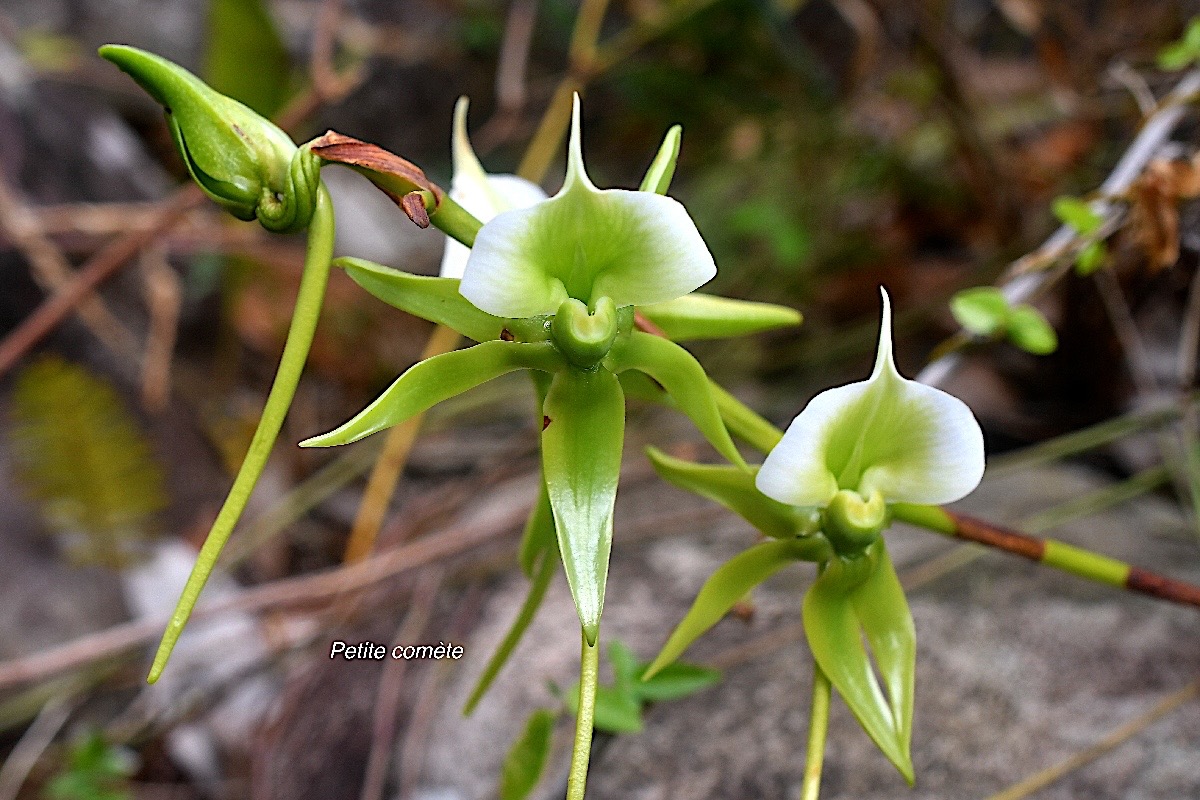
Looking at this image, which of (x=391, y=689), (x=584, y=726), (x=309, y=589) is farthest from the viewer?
(x=309, y=589)

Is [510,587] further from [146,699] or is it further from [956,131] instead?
[956,131]

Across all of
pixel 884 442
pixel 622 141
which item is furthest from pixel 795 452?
pixel 622 141

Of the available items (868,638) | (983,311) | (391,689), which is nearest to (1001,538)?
(868,638)

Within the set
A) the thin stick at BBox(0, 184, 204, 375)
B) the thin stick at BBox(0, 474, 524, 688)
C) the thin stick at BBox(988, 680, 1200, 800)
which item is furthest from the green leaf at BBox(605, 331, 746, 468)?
the thin stick at BBox(0, 184, 204, 375)

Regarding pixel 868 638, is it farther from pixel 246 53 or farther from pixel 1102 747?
pixel 246 53

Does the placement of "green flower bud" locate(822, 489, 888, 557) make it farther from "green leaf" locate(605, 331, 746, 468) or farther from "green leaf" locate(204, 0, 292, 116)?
"green leaf" locate(204, 0, 292, 116)

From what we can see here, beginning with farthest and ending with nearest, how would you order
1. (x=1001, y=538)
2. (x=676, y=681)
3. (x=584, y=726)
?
(x=676, y=681) < (x=1001, y=538) < (x=584, y=726)
